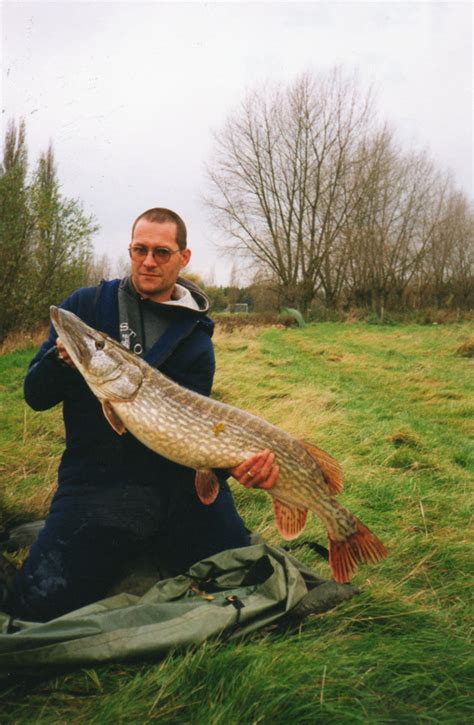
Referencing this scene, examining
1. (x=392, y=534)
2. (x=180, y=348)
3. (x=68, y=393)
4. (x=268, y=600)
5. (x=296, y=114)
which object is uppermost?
(x=296, y=114)

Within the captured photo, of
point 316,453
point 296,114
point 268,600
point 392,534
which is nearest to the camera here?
point 268,600

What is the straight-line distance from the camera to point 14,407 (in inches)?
204

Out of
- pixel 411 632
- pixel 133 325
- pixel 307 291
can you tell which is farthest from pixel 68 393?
pixel 307 291

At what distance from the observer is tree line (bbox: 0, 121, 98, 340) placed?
38.2ft

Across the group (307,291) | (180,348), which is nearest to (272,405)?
(180,348)

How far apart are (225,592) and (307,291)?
85.4 ft

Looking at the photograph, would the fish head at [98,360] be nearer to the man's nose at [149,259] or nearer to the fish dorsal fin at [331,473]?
the man's nose at [149,259]

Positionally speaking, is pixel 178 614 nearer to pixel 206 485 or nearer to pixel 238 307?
pixel 206 485

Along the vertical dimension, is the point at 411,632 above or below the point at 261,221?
Result: below

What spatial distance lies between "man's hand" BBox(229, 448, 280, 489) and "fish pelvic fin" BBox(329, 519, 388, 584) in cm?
34

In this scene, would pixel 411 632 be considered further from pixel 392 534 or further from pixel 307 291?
pixel 307 291

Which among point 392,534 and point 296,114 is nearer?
point 392,534

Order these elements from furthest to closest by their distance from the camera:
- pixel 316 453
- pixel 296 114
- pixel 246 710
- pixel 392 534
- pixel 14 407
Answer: pixel 296 114, pixel 14 407, pixel 392 534, pixel 316 453, pixel 246 710

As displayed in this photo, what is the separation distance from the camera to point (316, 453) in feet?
7.01
